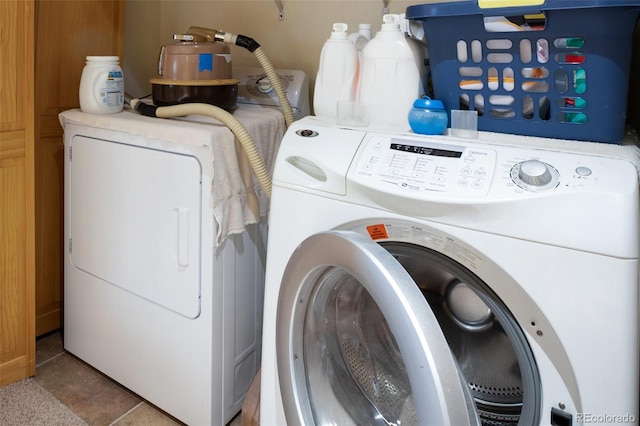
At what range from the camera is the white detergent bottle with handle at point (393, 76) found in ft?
4.31

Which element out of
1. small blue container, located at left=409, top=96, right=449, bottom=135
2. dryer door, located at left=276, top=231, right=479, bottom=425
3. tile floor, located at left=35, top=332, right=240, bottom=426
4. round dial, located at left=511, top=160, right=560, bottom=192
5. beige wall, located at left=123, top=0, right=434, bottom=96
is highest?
beige wall, located at left=123, top=0, right=434, bottom=96

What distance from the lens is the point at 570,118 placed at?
115 cm

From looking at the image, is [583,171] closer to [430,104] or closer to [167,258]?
[430,104]

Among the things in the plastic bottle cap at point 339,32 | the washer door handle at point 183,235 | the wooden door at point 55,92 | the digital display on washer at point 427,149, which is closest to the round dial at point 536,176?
the digital display on washer at point 427,149

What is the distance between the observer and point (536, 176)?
957 millimetres

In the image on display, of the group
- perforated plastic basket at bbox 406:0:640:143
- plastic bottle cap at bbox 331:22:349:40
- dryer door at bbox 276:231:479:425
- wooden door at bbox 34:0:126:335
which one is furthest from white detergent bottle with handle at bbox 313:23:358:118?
wooden door at bbox 34:0:126:335

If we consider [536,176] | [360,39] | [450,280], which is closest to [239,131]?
[360,39]

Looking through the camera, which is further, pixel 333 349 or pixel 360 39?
pixel 360 39

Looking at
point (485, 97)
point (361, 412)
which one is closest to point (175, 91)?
point (485, 97)

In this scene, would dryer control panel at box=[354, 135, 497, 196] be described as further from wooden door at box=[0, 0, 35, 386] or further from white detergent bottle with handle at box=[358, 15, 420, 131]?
wooden door at box=[0, 0, 35, 386]

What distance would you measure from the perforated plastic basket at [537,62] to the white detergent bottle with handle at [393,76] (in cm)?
8

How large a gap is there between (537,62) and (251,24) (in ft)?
4.62

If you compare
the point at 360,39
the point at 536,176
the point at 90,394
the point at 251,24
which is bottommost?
the point at 90,394

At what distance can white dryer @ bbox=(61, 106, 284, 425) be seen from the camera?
1583 millimetres
